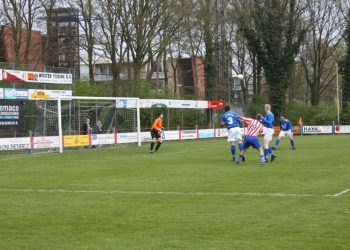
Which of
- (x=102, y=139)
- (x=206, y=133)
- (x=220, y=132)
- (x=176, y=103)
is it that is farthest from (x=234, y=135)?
(x=220, y=132)

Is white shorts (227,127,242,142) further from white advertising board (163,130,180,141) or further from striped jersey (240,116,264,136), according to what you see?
white advertising board (163,130,180,141)

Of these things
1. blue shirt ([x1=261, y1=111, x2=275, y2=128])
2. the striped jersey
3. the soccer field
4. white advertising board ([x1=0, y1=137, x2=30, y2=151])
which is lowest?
the soccer field

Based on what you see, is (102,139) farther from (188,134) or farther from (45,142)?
(188,134)

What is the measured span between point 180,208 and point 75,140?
21.7 m

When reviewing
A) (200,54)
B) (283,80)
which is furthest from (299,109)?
(200,54)

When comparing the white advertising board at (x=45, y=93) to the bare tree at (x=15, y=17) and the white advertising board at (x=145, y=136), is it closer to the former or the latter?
the white advertising board at (x=145, y=136)

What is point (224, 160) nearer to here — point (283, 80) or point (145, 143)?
point (145, 143)

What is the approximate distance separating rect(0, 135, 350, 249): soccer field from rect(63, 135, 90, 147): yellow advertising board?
41.3ft

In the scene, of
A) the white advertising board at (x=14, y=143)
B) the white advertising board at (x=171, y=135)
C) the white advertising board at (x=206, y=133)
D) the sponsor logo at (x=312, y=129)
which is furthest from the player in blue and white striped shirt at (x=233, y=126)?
the sponsor logo at (x=312, y=129)

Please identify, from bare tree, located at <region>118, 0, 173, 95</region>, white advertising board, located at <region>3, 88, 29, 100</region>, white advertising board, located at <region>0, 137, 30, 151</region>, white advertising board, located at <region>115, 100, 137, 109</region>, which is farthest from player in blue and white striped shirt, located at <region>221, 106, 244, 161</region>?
bare tree, located at <region>118, 0, 173, 95</region>

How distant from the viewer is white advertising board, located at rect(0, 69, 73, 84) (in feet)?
97.6

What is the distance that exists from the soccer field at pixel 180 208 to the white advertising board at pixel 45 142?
468 inches

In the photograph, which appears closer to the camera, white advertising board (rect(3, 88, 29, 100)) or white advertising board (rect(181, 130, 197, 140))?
white advertising board (rect(3, 88, 29, 100))

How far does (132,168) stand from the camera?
19234 mm
